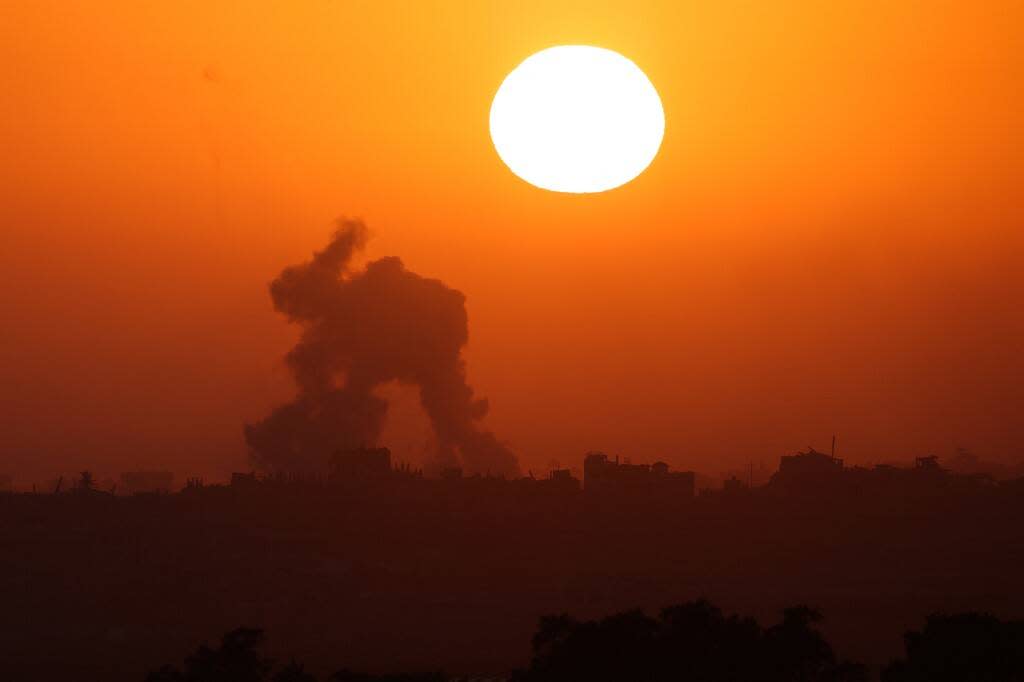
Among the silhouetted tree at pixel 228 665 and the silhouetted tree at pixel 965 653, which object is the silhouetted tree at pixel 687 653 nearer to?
the silhouetted tree at pixel 965 653

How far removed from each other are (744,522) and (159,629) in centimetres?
5537

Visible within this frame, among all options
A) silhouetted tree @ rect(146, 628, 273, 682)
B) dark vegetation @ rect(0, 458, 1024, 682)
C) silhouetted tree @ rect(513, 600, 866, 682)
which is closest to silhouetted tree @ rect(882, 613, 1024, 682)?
silhouetted tree @ rect(513, 600, 866, 682)

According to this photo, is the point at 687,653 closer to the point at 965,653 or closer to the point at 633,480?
the point at 965,653

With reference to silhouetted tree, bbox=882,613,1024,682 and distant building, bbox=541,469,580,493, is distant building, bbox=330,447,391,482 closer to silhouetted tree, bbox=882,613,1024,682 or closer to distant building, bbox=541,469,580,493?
distant building, bbox=541,469,580,493

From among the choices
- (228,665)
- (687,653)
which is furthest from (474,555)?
(687,653)

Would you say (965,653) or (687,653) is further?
(687,653)

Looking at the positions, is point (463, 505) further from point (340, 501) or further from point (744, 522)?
point (744, 522)

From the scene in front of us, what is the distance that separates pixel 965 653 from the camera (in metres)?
45.2

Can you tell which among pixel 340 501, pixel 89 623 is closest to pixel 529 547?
pixel 340 501

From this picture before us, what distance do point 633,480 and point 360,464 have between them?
2512 centimetres

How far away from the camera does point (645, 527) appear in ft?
505

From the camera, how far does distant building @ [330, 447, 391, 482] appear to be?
151250 mm

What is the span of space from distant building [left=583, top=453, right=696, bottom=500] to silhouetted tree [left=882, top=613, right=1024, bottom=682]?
108 m

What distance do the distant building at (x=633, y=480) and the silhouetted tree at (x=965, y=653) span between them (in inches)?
4257
